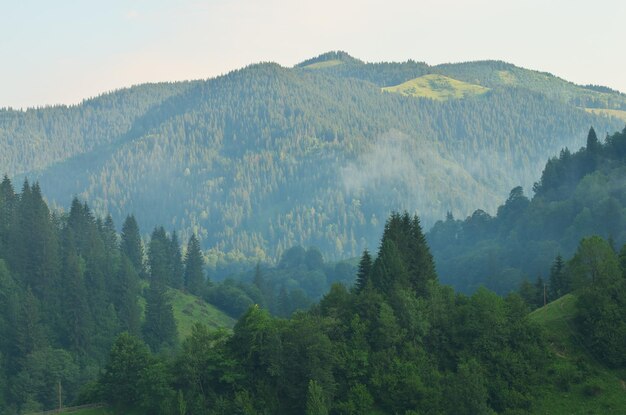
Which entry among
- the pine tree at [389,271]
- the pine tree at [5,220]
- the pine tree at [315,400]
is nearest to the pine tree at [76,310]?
the pine tree at [5,220]

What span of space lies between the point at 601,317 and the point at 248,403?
40761 millimetres

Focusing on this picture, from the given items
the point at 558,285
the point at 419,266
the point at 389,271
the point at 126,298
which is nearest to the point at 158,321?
the point at 126,298

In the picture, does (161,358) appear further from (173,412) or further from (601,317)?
(601,317)

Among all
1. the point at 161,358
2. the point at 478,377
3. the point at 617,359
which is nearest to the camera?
the point at 478,377

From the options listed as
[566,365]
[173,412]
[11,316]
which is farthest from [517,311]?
[11,316]

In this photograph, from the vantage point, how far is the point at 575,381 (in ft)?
360

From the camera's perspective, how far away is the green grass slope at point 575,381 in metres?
106

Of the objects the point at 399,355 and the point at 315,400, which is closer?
the point at 315,400

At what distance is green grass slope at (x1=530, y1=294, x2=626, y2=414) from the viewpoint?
348 feet

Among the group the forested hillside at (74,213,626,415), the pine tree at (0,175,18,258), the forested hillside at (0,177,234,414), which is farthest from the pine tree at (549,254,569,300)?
the pine tree at (0,175,18,258)

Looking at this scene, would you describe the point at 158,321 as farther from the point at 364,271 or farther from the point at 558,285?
the point at 558,285

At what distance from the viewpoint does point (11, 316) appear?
165 meters

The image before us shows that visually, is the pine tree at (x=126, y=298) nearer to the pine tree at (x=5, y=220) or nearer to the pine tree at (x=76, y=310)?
the pine tree at (x=76, y=310)

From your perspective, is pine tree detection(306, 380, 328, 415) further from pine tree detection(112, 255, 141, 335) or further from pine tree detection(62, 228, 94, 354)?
pine tree detection(112, 255, 141, 335)
